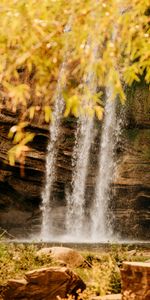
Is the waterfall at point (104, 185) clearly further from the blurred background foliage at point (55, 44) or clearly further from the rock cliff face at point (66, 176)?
the blurred background foliage at point (55, 44)

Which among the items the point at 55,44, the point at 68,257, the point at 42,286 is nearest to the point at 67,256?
the point at 68,257

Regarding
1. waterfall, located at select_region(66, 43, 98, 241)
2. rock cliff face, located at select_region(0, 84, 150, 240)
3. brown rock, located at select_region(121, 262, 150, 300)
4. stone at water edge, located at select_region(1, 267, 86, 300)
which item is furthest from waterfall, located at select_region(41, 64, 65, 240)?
brown rock, located at select_region(121, 262, 150, 300)

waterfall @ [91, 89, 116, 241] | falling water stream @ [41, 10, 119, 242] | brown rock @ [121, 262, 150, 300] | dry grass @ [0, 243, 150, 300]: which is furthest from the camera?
falling water stream @ [41, 10, 119, 242]

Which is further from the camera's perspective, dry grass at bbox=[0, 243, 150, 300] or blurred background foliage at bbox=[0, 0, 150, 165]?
dry grass at bbox=[0, 243, 150, 300]

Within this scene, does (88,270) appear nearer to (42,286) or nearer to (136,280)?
(42,286)

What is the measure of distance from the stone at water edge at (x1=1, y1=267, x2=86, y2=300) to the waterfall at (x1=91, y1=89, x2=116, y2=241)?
22124 mm

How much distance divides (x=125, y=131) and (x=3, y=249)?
22.6 m

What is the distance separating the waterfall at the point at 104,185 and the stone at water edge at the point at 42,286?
22124mm

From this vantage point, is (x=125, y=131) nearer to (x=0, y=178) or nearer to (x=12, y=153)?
(x=0, y=178)

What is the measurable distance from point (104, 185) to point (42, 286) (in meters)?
24.2

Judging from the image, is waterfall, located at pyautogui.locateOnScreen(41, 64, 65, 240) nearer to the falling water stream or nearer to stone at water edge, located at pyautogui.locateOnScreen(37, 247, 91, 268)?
the falling water stream

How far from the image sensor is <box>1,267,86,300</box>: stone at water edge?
938 centimetres

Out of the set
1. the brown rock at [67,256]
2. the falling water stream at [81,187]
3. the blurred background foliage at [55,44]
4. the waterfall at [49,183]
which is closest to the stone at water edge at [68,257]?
the brown rock at [67,256]

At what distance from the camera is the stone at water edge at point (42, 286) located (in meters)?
9.38
